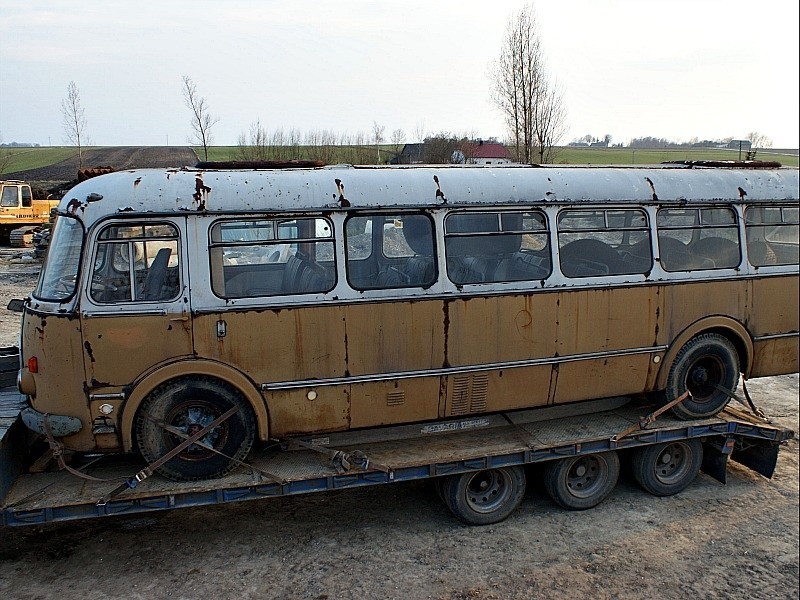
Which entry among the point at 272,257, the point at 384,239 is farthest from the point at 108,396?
the point at 384,239

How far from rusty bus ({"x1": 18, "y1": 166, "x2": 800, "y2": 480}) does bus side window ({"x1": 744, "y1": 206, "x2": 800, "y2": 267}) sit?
4cm

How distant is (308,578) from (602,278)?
3981mm

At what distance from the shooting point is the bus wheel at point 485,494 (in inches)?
250

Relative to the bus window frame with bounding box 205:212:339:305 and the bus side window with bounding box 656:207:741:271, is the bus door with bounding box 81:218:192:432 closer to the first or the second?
the bus window frame with bounding box 205:212:339:305

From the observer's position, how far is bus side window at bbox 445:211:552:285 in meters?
6.14

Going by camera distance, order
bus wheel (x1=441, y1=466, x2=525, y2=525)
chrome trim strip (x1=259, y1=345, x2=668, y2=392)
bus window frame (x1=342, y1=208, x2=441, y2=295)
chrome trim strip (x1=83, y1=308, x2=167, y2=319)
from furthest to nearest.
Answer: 1. bus wheel (x1=441, y1=466, x2=525, y2=525)
2. bus window frame (x1=342, y1=208, x2=441, y2=295)
3. chrome trim strip (x1=259, y1=345, x2=668, y2=392)
4. chrome trim strip (x1=83, y1=308, x2=167, y2=319)

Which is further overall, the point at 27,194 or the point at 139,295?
the point at 27,194

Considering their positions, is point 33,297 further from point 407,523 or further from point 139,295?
point 407,523

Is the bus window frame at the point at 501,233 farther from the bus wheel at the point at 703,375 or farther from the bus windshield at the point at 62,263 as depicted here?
the bus windshield at the point at 62,263

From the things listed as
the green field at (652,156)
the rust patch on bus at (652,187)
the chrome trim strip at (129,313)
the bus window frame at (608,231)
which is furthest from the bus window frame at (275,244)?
the rust patch on bus at (652,187)

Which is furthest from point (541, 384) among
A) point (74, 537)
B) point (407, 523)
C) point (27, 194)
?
point (27, 194)

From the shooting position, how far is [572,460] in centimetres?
667

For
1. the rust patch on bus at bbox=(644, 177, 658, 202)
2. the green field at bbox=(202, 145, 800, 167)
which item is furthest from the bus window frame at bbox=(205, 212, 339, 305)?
the rust patch on bus at bbox=(644, 177, 658, 202)

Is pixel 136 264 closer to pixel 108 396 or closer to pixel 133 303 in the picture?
pixel 133 303
